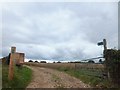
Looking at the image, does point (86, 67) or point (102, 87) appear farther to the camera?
point (86, 67)

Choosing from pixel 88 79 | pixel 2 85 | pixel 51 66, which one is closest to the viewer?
pixel 2 85

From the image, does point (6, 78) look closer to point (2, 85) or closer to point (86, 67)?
point (2, 85)

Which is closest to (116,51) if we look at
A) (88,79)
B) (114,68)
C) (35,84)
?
(114,68)

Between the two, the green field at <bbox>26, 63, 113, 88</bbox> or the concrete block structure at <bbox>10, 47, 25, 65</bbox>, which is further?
the green field at <bbox>26, 63, 113, 88</bbox>

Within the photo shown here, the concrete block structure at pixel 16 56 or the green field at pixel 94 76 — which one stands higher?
the concrete block structure at pixel 16 56

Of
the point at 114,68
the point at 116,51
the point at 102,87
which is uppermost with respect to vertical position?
the point at 116,51

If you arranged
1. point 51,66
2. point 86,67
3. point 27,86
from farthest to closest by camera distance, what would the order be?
point 51,66
point 86,67
point 27,86

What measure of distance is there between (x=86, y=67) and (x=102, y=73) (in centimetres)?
382

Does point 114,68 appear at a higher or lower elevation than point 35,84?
higher

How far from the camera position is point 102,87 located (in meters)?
12.2

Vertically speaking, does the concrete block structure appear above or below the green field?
above

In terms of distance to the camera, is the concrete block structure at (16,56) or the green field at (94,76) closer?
the concrete block structure at (16,56)

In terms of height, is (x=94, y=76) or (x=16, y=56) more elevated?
(x=16, y=56)

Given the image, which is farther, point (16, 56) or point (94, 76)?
point (16, 56)
